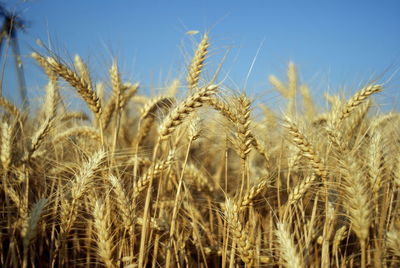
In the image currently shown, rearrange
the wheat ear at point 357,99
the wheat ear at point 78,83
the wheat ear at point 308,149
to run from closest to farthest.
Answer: the wheat ear at point 308,149 < the wheat ear at point 78,83 < the wheat ear at point 357,99

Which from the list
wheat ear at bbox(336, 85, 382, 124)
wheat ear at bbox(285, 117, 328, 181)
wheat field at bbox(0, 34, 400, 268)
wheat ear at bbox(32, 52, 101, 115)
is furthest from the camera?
wheat ear at bbox(336, 85, 382, 124)

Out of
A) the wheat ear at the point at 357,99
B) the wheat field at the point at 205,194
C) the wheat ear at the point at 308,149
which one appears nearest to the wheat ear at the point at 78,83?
the wheat field at the point at 205,194

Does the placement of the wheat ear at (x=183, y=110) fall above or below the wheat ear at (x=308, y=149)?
above

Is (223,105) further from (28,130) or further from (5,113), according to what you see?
(28,130)

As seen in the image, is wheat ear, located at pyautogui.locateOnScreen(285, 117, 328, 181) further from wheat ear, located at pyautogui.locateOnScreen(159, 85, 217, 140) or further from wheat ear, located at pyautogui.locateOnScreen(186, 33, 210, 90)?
wheat ear, located at pyautogui.locateOnScreen(186, 33, 210, 90)

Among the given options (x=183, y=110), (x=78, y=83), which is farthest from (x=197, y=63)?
(x=78, y=83)

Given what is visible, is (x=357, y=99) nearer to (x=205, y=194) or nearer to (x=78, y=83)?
(x=205, y=194)

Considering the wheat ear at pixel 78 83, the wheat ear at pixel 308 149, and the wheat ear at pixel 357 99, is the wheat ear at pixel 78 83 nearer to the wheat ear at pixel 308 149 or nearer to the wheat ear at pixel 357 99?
the wheat ear at pixel 308 149

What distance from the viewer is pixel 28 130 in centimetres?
310

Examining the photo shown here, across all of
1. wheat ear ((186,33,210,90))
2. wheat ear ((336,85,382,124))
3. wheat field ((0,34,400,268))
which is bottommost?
wheat field ((0,34,400,268))

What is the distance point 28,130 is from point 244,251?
2676 millimetres

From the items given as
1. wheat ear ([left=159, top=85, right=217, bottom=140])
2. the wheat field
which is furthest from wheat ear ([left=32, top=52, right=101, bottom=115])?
wheat ear ([left=159, top=85, right=217, bottom=140])

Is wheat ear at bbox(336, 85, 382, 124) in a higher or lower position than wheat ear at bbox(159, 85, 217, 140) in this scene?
higher

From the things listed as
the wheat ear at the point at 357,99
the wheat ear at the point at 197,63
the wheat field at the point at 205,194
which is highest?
the wheat ear at the point at 197,63
